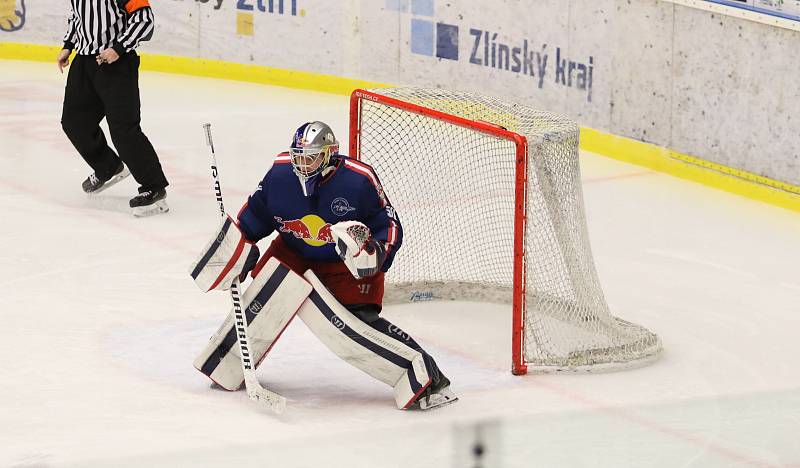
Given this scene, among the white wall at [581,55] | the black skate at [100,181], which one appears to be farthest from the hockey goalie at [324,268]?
the white wall at [581,55]

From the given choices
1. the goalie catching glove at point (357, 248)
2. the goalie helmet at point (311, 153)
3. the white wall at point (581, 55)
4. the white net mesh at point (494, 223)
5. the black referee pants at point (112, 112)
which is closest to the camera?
the goalie catching glove at point (357, 248)

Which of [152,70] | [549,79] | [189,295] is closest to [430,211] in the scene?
[189,295]

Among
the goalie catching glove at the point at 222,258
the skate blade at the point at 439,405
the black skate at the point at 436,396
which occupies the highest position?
the goalie catching glove at the point at 222,258

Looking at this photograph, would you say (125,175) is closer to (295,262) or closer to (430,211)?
(430,211)

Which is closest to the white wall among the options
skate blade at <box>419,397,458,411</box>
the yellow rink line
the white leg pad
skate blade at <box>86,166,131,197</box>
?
the yellow rink line

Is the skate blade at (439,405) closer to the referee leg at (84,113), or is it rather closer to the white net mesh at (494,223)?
the white net mesh at (494,223)

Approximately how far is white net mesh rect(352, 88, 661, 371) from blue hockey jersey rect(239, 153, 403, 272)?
637 mm

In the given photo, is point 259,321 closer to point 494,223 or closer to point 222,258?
point 222,258

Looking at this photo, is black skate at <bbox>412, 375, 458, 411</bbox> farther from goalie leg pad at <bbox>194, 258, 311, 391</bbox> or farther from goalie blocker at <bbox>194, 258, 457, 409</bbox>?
goalie leg pad at <bbox>194, 258, 311, 391</bbox>

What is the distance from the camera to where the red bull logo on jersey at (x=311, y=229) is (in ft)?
16.4

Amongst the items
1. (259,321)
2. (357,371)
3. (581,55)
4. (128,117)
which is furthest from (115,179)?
(259,321)

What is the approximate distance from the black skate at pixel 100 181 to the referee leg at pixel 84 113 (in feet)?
0.30

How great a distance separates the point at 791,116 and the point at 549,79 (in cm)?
170

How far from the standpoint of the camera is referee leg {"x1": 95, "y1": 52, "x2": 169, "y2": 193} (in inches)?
291
